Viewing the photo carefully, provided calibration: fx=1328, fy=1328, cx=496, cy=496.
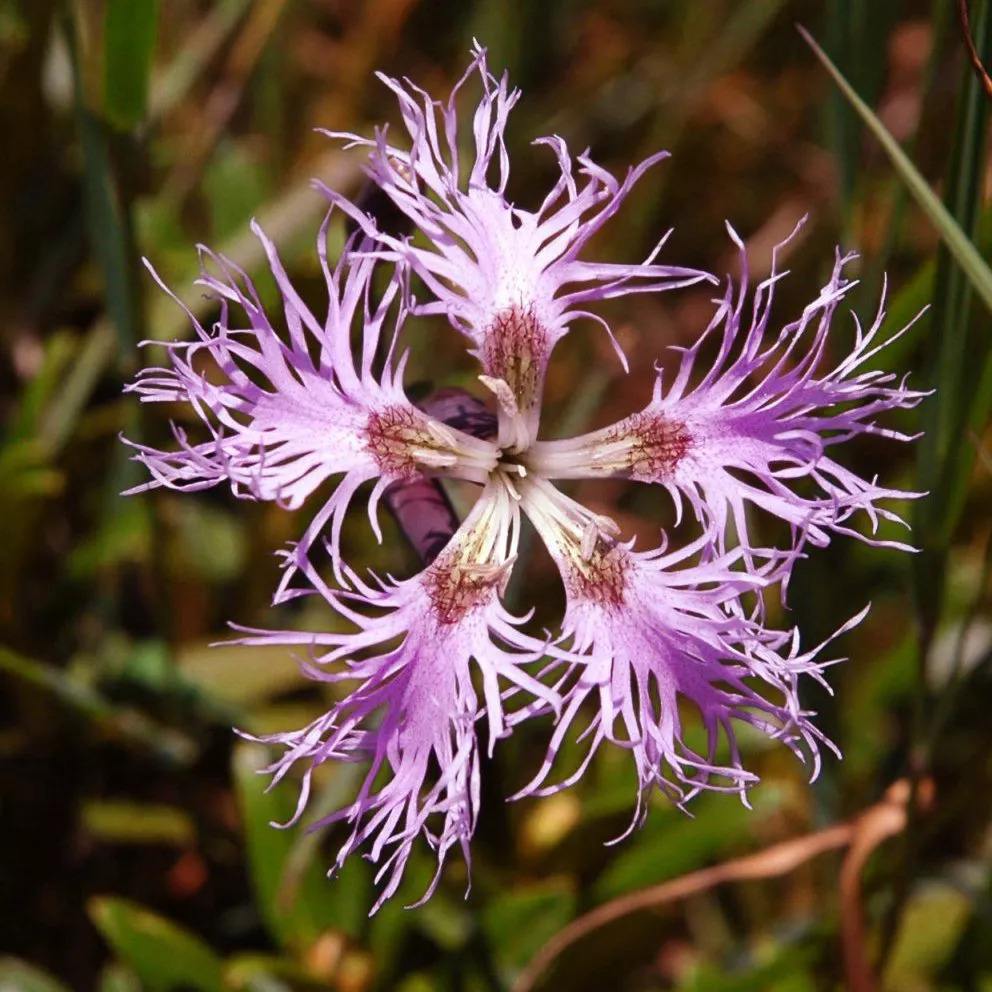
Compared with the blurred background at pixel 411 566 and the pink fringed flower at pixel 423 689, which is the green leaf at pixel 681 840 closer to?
the blurred background at pixel 411 566

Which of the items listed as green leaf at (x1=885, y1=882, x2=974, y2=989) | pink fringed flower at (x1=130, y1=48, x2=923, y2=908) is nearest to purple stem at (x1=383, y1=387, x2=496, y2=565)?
pink fringed flower at (x1=130, y1=48, x2=923, y2=908)

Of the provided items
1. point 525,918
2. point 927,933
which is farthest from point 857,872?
point 927,933

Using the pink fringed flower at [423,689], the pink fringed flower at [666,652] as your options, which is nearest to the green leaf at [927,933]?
the pink fringed flower at [666,652]

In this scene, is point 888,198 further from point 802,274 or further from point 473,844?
point 473,844

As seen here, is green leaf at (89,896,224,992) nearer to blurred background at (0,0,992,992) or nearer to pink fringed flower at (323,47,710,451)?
blurred background at (0,0,992,992)

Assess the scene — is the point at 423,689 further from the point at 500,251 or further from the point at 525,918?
the point at 525,918

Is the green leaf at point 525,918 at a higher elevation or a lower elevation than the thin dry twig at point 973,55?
lower

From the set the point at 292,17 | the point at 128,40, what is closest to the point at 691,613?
the point at 128,40
